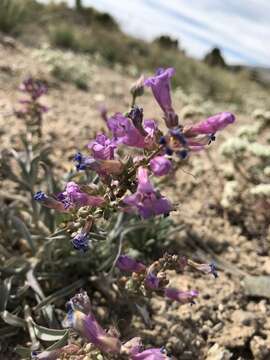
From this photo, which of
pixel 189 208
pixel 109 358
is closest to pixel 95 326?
pixel 109 358

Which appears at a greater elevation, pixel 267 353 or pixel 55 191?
pixel 55 191

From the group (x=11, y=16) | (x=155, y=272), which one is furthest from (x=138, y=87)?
(x=11, y=16)

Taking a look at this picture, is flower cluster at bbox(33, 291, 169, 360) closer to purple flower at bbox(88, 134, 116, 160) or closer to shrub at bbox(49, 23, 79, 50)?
purple flower at bbox(88, 134, 116, 160)

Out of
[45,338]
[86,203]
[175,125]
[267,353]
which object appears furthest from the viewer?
[267,353]

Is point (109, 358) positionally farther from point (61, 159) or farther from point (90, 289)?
point (61, 159)

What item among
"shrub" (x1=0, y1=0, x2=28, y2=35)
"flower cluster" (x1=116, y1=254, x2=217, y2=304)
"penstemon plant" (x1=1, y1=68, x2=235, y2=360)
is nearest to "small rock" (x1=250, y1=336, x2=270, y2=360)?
"flower cluster" (x1=116, y1=254, x2=217, y2=304)

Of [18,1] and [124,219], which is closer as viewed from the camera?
[124,219]

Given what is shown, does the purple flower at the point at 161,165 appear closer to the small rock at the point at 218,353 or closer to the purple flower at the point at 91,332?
the purple flower at the point at 91,332
